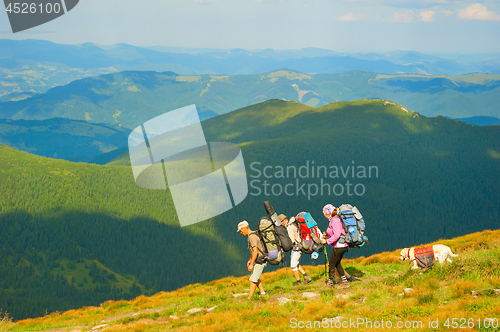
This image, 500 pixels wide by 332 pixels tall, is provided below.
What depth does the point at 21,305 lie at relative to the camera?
179750 millimetres

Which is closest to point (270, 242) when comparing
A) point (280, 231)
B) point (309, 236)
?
point (280, 231)

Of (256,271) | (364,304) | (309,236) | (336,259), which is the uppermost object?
(309,236)

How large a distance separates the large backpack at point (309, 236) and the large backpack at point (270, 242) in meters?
3.13

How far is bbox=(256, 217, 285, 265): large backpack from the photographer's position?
20406mm

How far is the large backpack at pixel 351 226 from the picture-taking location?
842 inches

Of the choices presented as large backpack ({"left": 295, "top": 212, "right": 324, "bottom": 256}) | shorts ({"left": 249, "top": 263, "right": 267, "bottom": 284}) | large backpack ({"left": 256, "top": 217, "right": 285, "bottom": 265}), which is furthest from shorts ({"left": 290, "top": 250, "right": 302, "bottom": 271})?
large backpack ({"left": 256, "top": 217, "right": 285, "bottom": 265})

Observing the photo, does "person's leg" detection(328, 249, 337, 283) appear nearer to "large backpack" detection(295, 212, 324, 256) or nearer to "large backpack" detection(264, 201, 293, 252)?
"large backpack" detection(295, 212, 324, 256)

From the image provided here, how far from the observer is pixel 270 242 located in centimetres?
2052

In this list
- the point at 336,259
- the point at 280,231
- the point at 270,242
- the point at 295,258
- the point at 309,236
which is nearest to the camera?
the point at 270,242

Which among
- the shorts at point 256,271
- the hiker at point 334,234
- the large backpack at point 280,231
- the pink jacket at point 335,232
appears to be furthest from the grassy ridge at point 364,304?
the large backpack at point 280,231

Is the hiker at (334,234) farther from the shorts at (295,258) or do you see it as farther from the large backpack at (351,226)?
the shorts at (295,258)

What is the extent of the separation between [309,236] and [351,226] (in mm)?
2967

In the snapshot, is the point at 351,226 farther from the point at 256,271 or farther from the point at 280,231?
the point at 256,271

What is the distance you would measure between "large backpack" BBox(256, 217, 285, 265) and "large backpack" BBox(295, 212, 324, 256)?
10.3 feet
